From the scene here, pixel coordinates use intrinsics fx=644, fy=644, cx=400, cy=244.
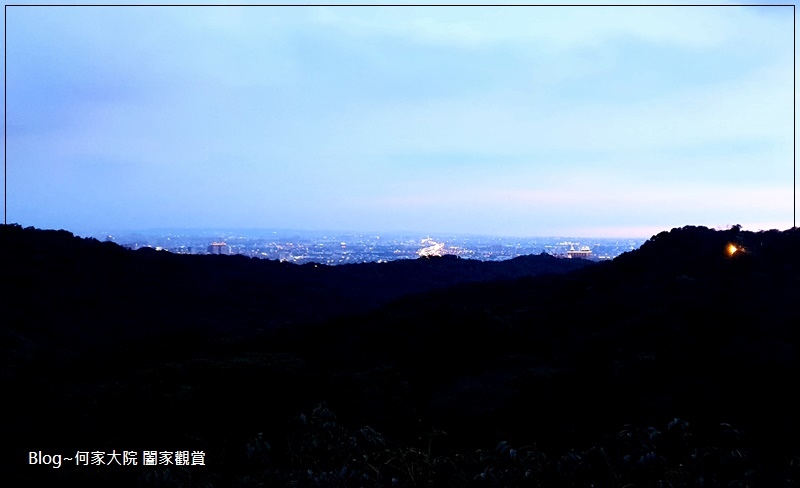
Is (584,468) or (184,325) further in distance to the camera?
(184,325)

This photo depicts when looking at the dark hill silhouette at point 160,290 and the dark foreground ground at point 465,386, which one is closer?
the dark foreground ground at point 465,386

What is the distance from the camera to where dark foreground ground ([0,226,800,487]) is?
19.7ft

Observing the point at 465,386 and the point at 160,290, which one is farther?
the point at 160,290

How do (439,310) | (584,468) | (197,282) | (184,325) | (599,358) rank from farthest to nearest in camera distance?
(197,282), (184,325), (439,310), (599,358), (584,468)

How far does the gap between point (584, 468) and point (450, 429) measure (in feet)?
43.9

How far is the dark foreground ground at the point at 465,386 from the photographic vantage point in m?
6.01

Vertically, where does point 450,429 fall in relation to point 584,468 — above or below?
below

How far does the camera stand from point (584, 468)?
19.0 feet

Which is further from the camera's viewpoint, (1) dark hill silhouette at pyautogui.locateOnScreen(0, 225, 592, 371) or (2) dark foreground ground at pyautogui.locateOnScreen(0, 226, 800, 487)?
(1) dark hill silhouette at pyautogui.locateOnScreen(0, 225, 592, 371)

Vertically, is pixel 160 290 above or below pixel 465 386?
above

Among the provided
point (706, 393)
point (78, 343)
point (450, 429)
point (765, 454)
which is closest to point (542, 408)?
point (450, 429)

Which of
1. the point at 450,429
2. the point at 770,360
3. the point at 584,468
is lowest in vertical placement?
the point at 450,429

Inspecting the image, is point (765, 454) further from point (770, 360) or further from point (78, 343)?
point (78, 343)

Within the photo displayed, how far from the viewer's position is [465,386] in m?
22.1
